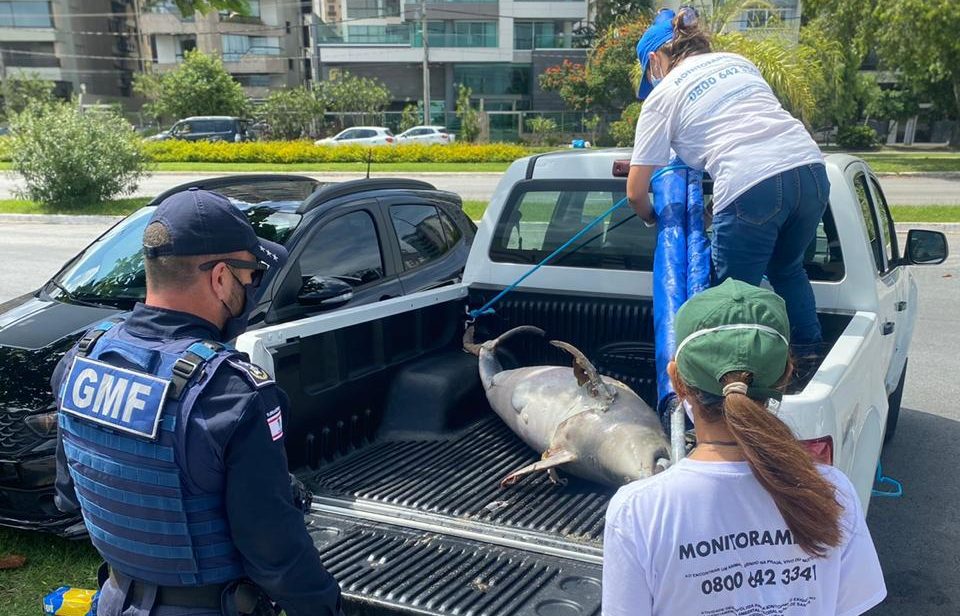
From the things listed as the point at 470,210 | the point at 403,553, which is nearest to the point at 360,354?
the point at 403,553

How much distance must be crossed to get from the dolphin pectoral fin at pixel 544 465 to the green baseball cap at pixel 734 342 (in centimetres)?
171

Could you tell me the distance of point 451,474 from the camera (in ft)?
11.2

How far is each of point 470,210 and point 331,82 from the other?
32285 millimetres

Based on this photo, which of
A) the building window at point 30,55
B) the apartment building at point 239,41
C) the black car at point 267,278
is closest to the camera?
the black car at point 267,278

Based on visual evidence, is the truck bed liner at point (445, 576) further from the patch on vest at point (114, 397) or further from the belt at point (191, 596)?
the patch on vest at point (114, 397)

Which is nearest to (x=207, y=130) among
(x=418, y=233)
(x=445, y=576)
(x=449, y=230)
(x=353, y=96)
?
(x=353, y=96)

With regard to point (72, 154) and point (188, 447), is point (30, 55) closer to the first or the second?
point (72, 154)

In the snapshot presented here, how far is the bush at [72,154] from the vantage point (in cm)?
1564

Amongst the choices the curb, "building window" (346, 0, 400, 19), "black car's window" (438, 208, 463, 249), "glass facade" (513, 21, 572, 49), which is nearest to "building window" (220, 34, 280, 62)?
"building window" (346, 0, 400, 19)

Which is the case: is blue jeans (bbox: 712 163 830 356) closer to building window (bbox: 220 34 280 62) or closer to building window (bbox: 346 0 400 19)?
building window (bbox: 346 0 400 19)

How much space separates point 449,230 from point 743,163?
3.76 m

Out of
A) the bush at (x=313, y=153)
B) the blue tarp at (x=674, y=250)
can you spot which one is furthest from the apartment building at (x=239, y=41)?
the blue tarp at (x=674, y=250)

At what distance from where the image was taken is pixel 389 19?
50.6 m

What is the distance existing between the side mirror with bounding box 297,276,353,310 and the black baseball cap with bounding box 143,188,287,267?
9.35 ft
